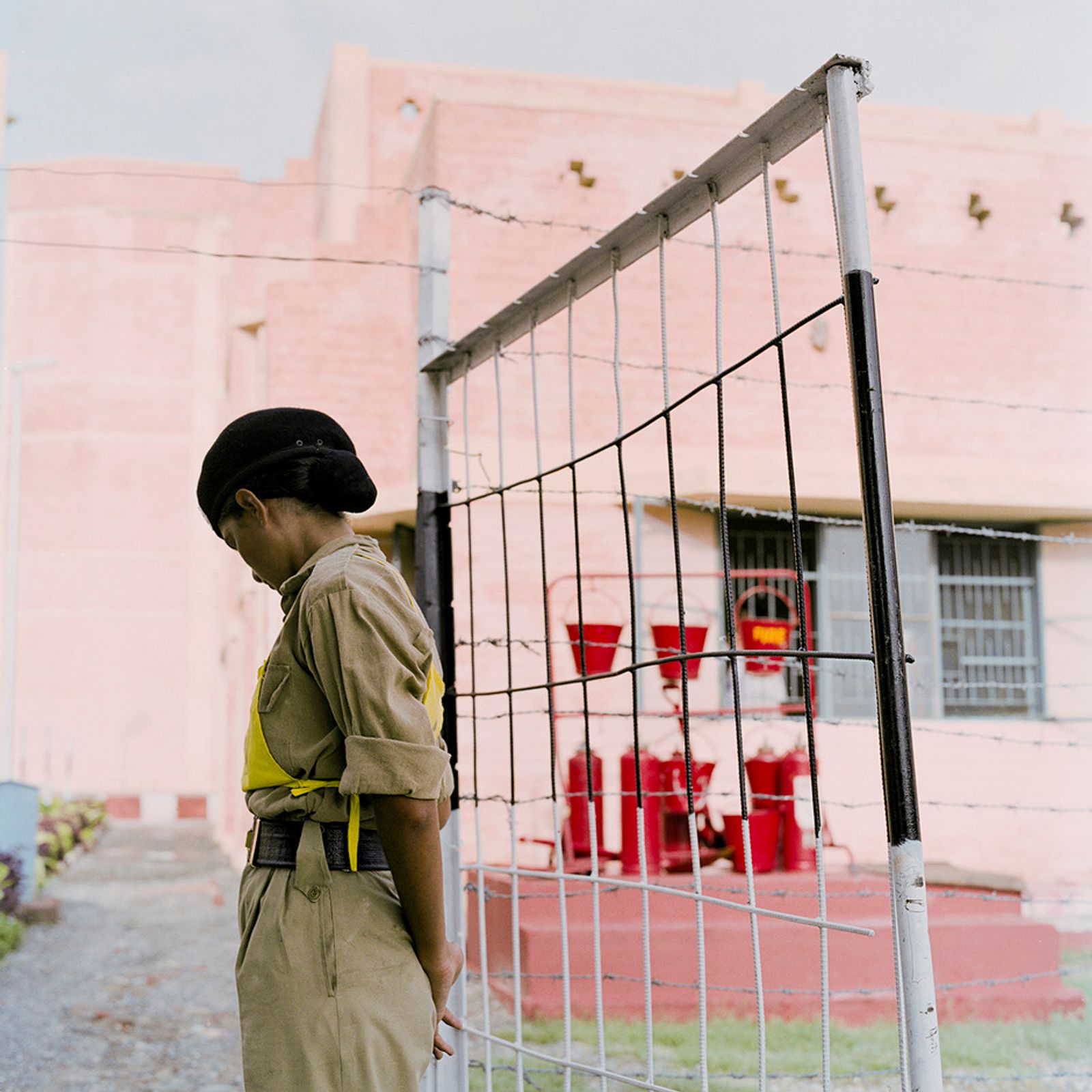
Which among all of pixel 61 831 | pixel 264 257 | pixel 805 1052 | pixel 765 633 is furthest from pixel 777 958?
pixel 61 831

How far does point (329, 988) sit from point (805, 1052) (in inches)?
166

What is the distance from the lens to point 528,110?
30.8 feet

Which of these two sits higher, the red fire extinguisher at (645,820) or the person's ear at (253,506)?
the person's ear at (253,506)

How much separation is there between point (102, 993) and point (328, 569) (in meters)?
6.19

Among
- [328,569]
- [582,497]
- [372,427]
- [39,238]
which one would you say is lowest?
[328,569]

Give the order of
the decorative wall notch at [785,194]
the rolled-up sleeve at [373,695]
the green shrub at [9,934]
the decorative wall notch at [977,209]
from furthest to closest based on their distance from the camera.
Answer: the decorative wall notch at [977,209] < the decorative wall notch at [785,194] < the green shrub at [9,934] < the rolled-up sleeve at [373,695]

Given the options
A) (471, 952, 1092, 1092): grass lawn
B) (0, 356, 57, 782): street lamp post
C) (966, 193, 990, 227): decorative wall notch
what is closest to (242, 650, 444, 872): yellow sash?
(471, 952, 1092, 1092): grass lawn

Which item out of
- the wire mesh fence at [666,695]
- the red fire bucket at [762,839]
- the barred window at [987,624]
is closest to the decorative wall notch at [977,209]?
the wire mesh fence at [666,695]

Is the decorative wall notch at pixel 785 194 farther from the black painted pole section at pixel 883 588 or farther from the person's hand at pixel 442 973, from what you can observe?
the person's hand at pixel 442 973

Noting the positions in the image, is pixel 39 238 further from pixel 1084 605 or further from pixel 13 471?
pixel 1084 605

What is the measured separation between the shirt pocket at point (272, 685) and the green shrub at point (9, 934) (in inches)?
Answer: 278

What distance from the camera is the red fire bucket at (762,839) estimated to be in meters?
6.21

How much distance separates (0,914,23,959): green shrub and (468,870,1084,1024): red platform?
373cm

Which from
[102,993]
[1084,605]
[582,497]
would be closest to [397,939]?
[102,993]
